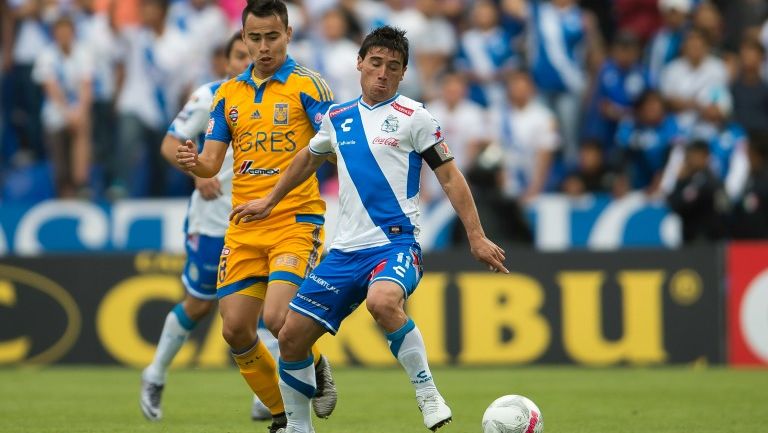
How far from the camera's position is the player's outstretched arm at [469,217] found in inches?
304

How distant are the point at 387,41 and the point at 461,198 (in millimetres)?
1040

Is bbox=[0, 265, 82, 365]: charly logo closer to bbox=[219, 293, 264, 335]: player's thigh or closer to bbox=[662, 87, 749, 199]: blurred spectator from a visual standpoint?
bbox=[219, 293, 264, 335]: player's thigh

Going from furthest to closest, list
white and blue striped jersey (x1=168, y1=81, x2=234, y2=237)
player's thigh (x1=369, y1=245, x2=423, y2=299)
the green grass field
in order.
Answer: white and blue striped jersey (x1=168, y1=81, x2=234, y2=237) → the green grass field → player's thigh (x1=369, y1=245, x2=423, y2=299)

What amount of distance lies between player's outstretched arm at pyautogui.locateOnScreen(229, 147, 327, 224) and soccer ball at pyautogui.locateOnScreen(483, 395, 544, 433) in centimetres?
182

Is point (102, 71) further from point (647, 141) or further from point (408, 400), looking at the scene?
point (408, 400)

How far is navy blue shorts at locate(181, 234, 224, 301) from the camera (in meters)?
10.2

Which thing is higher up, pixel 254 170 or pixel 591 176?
pixel 254 170

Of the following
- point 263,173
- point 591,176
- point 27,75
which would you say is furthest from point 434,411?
point 27,75

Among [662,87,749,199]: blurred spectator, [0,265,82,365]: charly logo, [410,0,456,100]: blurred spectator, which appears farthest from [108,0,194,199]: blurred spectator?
[662,87,749,199]: blurred spectator

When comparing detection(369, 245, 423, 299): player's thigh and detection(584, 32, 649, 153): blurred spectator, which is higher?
detection(584, 32, 649, 153): blurred spectator

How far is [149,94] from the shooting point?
58.1 ft

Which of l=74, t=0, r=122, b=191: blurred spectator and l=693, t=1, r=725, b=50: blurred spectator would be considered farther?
l=74, t=0, r=122, b=191: blurred spectator

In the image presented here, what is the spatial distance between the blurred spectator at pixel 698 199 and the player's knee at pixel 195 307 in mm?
7331

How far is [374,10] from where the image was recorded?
18781 mm
